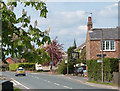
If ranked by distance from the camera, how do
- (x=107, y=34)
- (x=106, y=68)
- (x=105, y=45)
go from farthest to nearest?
(x=107, y=34)
(x=105, y=45)
(x=106, y=68)

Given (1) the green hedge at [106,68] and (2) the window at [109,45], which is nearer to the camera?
(1) the green hedge at [106,68]

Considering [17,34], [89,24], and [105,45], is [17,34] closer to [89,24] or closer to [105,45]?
[105,45]

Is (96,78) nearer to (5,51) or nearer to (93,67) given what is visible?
(93,67)

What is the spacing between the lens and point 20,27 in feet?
21.6

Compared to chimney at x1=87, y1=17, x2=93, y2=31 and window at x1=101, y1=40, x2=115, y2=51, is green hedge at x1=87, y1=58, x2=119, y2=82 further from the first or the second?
chimney at x1=87, y1=17, x2=93, y2=31

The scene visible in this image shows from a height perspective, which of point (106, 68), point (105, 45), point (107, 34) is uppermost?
point (107, 34)

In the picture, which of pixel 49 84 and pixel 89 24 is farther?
pixel 89 24

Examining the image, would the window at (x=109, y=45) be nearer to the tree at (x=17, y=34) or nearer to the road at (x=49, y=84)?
the road at (x=49, y=84)

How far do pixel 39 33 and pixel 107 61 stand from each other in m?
25.5

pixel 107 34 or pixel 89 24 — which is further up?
pixel 89 24

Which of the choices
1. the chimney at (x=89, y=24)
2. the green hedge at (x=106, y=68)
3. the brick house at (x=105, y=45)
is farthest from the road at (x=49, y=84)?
the chimney at (x=89, y=24)

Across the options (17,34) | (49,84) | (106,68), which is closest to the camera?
(17,34)

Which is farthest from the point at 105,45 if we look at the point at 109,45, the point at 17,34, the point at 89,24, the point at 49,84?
the point at 17,34

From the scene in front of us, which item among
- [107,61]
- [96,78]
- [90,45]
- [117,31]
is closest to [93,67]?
[96,78]
